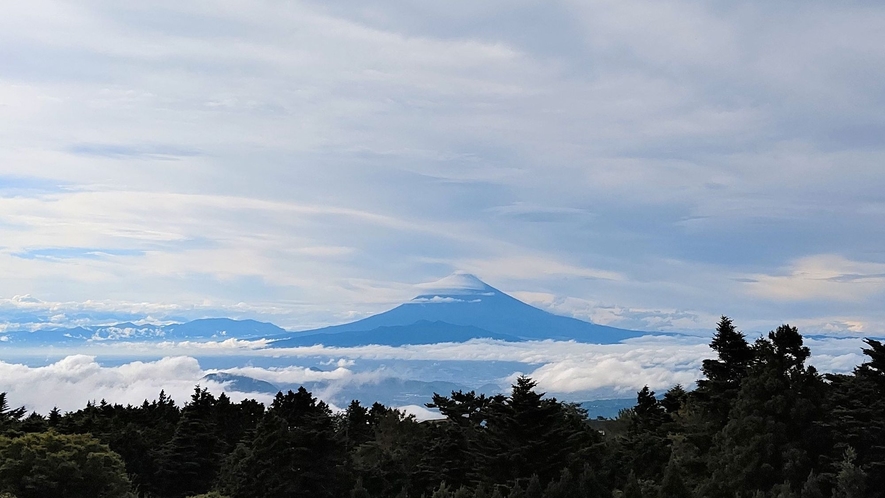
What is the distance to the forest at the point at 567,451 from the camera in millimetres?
38406

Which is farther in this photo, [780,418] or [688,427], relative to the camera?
[688,427]

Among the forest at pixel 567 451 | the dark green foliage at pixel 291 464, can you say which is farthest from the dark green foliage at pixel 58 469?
the dark green foliage at pixel 291 464

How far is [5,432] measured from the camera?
55.7 m

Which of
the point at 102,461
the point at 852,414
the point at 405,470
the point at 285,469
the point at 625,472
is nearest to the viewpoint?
the point at 852,414

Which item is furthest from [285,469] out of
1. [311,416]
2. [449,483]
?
[449,483]

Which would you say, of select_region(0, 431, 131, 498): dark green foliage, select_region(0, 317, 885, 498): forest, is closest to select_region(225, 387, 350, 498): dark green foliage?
select_region(0, 317, 885, 498): forest

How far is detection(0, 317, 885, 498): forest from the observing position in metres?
38.4

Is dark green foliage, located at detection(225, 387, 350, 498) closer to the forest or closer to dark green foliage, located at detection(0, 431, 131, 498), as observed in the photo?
the forest

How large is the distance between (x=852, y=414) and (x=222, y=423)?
52513 mm

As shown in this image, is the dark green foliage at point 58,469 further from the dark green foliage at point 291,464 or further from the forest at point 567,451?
the dark green foliage at point 291,464

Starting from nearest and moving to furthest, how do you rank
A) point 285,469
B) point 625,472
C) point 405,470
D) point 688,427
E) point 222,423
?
1. point 285,469
2. point 688,427
3. point 405,470
4. point 625,472
5. point 222,423

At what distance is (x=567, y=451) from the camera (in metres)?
41.7

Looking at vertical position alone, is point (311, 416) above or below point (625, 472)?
above

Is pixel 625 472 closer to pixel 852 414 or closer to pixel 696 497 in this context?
pixel 696 497
